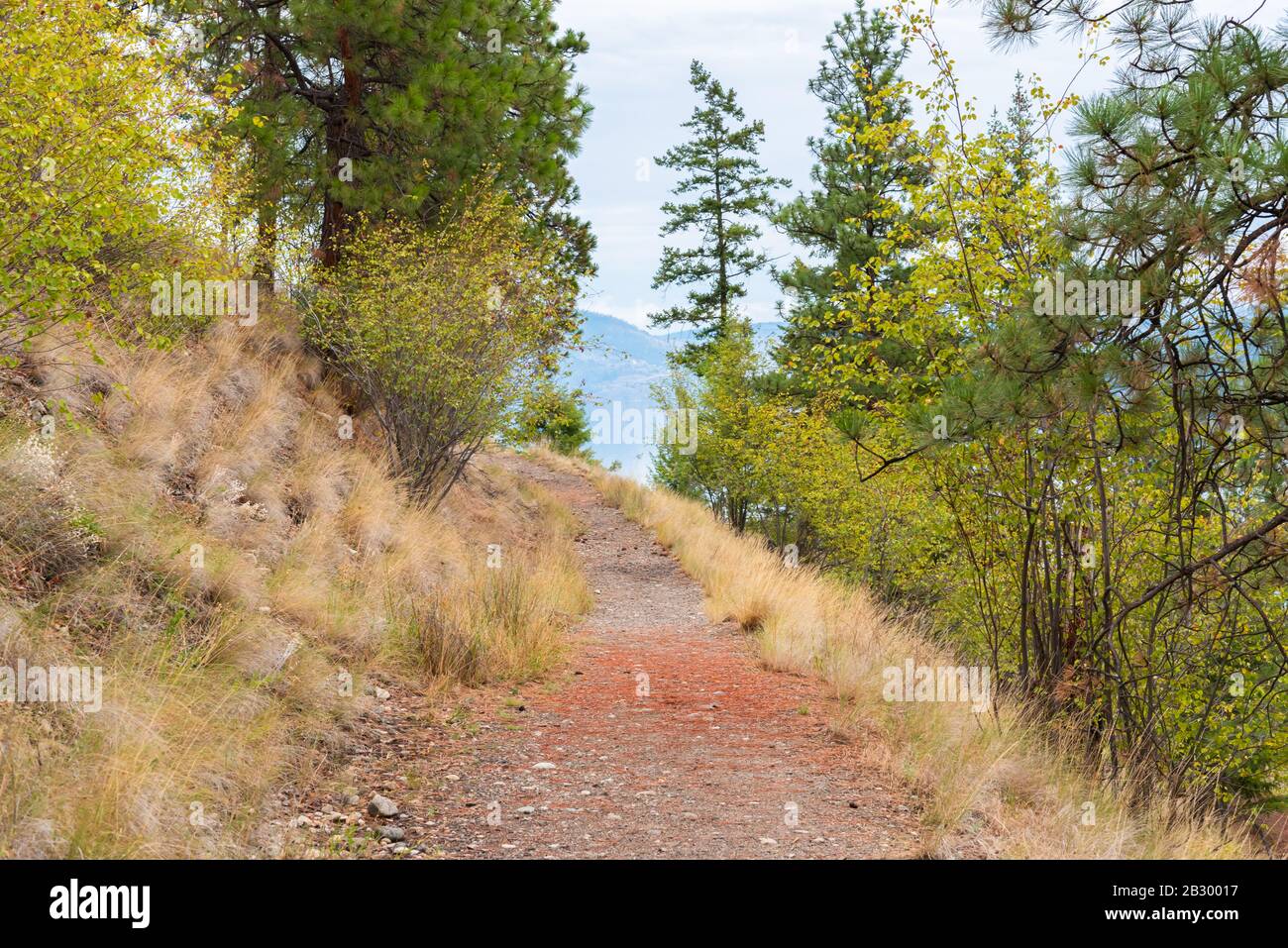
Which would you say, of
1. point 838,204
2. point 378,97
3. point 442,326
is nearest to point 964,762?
point 442,326

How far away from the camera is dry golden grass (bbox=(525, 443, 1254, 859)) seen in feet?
15.0

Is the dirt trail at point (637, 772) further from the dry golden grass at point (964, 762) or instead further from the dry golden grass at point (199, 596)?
the dry golden grass at point (199, 596)

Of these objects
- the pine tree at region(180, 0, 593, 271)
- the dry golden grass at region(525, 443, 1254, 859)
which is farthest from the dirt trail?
the pine tree at region(180, 0, 593, 271)

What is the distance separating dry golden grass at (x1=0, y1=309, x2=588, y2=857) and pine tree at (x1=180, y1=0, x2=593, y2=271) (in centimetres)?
323

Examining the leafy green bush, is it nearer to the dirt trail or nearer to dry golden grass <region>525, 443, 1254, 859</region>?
dry golden grass <region>525, 443, 1254, 859</region>

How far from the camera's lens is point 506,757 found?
219 inches

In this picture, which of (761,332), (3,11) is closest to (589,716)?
(3,11)

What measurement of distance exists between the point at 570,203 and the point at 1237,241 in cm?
1440

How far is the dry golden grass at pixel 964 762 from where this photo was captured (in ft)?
15.0

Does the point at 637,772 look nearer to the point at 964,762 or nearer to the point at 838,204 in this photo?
the point at 964,762

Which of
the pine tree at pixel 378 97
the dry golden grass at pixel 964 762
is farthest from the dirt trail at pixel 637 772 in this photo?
the pine tree at pixel 378 97

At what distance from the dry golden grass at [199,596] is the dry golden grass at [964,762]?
252 centimetres

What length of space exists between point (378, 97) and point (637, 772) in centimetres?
1153
